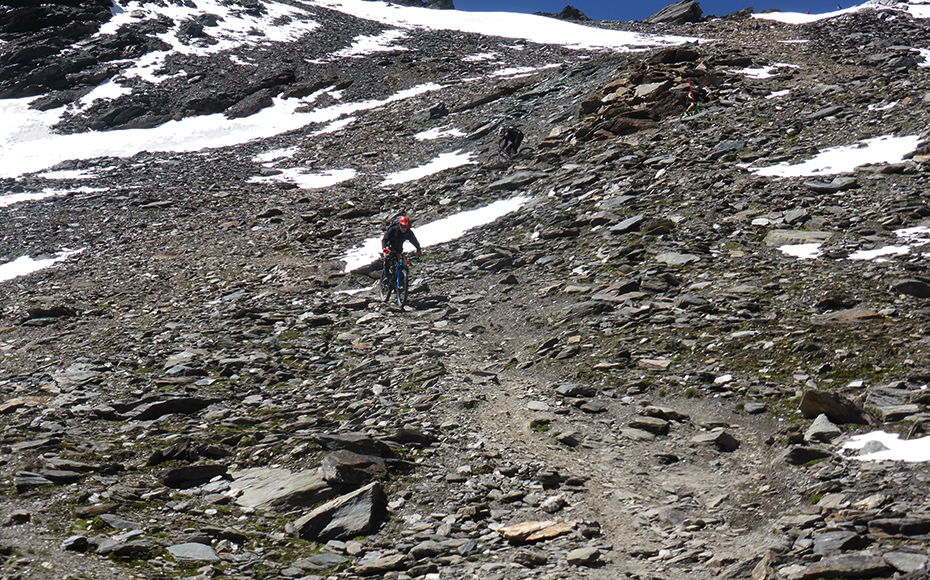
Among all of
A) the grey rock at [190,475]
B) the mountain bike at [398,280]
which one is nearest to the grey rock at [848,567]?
the grey rock at [190,475]

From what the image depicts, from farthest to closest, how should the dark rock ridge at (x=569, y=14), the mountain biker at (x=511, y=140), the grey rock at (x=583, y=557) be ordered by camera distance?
1. the dark rock ridge at (x=569, y=14)
2. the mountain biker at (x=511, y=140)
3. the grey rock at (x=583, y=557)

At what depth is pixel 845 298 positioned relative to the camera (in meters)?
10.8

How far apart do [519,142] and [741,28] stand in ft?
131

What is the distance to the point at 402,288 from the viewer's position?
16953 millimetres

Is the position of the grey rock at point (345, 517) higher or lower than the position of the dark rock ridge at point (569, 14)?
lower

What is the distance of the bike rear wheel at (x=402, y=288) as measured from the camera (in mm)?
16922

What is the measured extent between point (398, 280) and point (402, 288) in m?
0.27

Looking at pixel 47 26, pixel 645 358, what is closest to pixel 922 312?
pixel 645 358

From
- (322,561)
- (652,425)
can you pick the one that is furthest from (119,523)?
(652,425)

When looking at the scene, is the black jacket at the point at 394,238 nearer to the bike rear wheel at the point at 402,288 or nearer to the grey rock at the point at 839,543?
the bike rear wheel at the point at 402,288

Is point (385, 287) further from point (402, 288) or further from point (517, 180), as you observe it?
point (517, 180)

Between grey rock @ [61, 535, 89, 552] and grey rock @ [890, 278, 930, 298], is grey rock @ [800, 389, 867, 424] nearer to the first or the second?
grey rock @ [890, 278, 930, 298]

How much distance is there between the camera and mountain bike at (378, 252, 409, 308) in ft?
55.6

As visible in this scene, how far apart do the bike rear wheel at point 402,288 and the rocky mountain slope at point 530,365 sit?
0.36m
